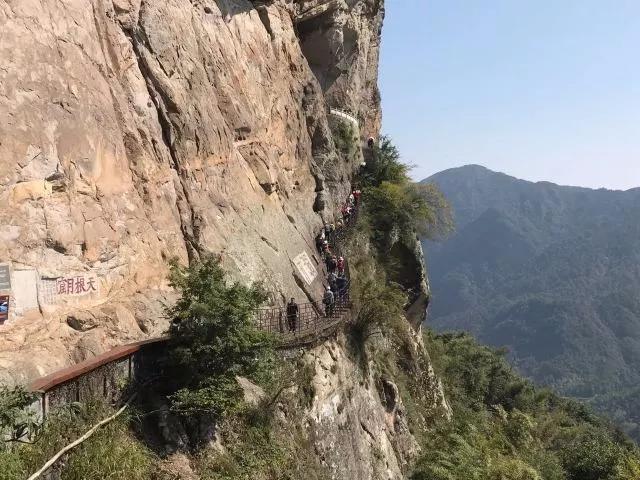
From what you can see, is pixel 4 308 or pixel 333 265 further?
pixel 333 265

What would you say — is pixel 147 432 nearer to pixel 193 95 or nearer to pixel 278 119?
pixel 193 95

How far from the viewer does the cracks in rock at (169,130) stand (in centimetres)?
1501

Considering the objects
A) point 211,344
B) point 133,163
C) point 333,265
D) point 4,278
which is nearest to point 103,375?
point 211,344

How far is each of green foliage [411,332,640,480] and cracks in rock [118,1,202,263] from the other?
10010 mm

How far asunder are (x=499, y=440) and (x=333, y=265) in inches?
406

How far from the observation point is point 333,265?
2317 centimetres

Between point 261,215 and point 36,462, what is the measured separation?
12.4m

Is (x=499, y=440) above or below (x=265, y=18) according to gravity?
below

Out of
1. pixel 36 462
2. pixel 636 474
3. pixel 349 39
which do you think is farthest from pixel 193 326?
pixel 349 39

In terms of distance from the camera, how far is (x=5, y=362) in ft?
30.5

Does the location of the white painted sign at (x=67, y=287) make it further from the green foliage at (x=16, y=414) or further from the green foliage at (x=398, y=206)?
the green foliage at (x=398, y=206)

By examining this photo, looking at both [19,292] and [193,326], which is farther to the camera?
[193,326]

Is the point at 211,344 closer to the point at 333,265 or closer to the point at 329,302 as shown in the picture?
the point at 329,302

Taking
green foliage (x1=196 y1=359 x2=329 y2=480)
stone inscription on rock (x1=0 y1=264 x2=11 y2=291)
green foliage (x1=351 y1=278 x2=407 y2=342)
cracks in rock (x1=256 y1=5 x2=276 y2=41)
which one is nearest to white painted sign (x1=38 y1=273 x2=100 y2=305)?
stone inscription on rock (x1=0 y1=264 x2=11 y2=291)
